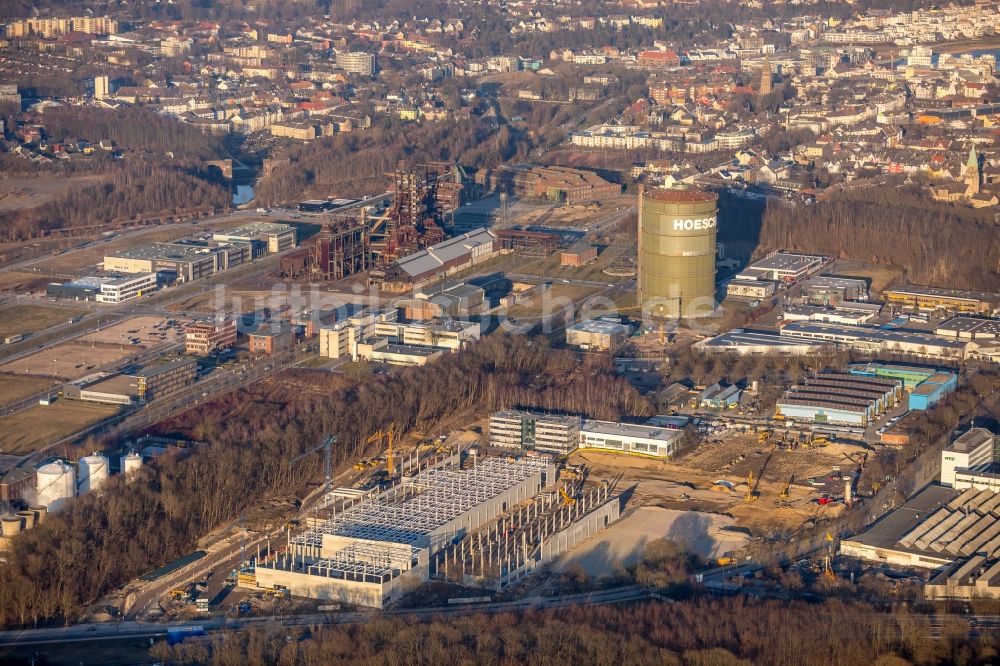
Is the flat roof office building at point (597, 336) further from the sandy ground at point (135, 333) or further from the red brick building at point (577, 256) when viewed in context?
the sandy ground at point (135, 333)

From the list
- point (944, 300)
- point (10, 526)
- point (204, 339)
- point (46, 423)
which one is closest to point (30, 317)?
point (204, 339)

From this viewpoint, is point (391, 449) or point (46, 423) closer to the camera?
point (391, 449)

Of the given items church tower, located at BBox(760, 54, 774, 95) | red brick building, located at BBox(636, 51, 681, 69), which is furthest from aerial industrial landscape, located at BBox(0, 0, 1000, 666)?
red brick building, located at BBox(636, 51, 681, 69)

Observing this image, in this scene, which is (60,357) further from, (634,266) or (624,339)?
(634,266)

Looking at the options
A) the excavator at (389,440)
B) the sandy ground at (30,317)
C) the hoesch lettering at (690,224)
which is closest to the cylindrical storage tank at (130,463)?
the excavator at (389,440)

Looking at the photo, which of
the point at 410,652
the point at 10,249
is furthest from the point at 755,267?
the point at 410,652

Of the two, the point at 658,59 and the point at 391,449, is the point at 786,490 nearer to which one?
the point at 391,449
